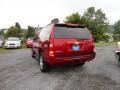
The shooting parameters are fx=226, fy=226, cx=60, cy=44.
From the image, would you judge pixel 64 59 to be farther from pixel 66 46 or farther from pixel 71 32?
pixel 71 32

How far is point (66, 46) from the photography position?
8305 mm

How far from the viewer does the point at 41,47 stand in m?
9.37

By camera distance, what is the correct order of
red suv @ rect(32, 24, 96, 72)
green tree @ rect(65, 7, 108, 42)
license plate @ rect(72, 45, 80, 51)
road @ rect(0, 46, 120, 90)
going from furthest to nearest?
green tree @ rect(65, 7, 108, 42) < license plate @ rect(72, 45, 80, 51) < red suv @ rect(32, 24, 96, 72) < road @ rect(0, 46, 120, 90)

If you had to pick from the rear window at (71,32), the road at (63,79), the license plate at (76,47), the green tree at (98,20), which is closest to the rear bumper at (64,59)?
the license plate at (76,47)

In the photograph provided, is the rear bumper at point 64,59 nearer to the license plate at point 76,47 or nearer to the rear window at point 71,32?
the license plate at point 76,47

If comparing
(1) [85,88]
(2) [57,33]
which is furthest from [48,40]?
(1) [85,88]

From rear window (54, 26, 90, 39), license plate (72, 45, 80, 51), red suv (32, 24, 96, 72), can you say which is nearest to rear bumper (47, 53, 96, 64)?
red suv (32, 24, 96, 72)

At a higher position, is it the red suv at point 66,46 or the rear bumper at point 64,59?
the red suv at point 66,46

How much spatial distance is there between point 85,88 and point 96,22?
2660 inches

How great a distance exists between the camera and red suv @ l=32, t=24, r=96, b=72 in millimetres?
8258

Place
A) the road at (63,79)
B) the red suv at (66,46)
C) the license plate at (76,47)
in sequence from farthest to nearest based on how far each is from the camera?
the license plate at (76,47) → the red suv at (66,46) → the road at (63,79)

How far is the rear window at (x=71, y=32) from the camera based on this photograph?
850cm

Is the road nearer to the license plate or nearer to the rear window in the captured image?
the license plate

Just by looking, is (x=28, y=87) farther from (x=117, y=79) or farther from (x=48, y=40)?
(x=117, y=79)
